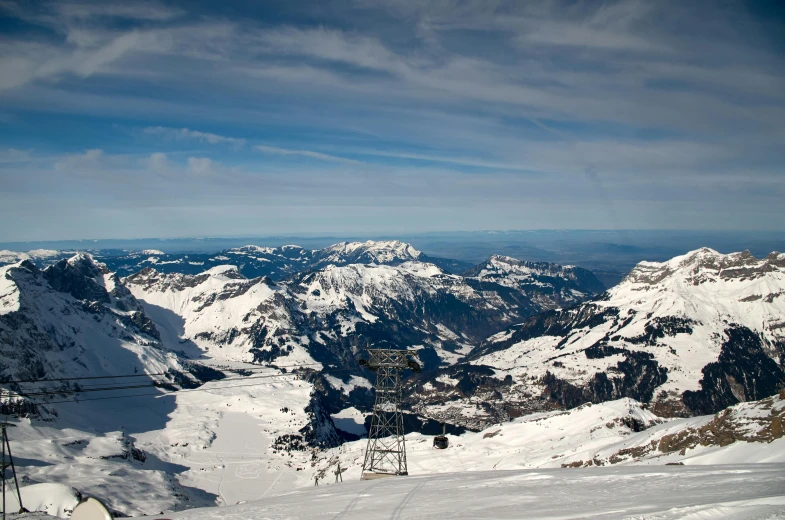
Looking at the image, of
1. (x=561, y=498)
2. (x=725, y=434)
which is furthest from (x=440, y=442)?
(x=561, y=498)

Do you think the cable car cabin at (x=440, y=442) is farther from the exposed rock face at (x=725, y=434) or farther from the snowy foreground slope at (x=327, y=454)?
the exposed rock face at (x=725, y=434)

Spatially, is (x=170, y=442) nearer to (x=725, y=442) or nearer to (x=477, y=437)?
(x=477, y=437)

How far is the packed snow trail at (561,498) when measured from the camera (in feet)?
74.0

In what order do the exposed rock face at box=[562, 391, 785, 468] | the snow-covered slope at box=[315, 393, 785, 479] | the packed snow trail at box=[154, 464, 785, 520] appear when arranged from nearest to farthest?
the packed snow trail at box=[154, 464, 785, 520]
the snow-covered slope at box=[315, 393, 785, 479]
the exposed rock face at box=[562, 391, 785, 468]

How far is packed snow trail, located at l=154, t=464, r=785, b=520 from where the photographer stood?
888 inches

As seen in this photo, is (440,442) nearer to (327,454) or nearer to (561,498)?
(561,498)

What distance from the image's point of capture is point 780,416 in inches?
2000

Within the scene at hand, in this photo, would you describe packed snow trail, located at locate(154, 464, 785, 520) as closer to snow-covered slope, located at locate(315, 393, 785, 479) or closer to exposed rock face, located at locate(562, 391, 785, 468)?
snow-covered slope, located at locate(315, 393, 785, 479)

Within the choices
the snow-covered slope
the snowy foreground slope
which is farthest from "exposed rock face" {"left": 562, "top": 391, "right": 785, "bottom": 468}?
the snowy foreground slope

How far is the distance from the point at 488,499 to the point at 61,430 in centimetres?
17791

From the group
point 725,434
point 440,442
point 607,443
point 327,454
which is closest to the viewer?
point 725,434

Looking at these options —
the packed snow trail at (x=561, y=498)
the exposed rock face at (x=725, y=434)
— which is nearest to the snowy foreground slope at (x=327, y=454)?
the exposed rock face at (x=725, y=434)

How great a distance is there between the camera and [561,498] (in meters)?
28.9

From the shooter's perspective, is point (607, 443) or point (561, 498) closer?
point (561, 498)
